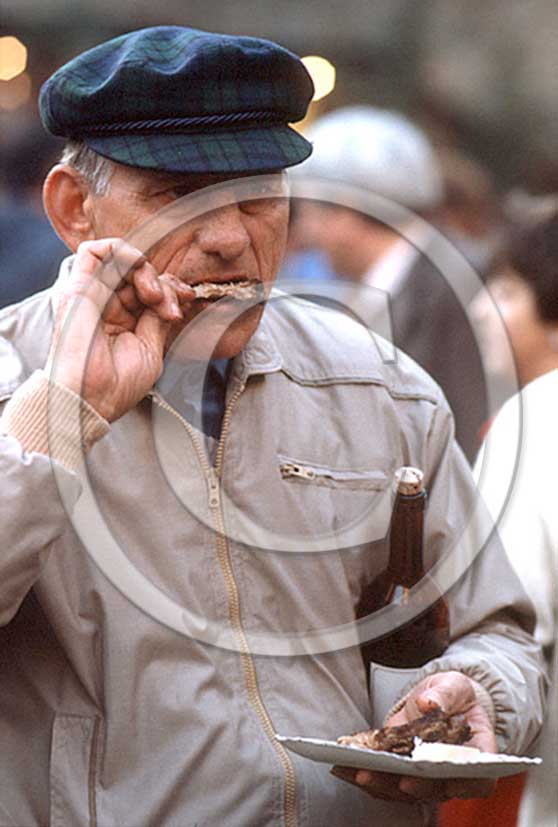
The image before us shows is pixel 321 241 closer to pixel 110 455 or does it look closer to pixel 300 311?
pixel 300 311

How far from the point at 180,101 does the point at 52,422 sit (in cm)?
63

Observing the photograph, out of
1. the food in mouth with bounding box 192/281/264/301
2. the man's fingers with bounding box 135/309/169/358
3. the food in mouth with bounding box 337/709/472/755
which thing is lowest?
the food in mouth with bounding box 337/709/472/755

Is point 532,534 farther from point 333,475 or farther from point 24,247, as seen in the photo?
point 24,247

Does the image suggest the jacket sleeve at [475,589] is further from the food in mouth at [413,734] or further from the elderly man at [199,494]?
the food in mouth at [413,734]

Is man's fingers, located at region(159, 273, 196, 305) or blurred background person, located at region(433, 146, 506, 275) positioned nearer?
man's fingers, located at region(159, 273, 196, 305)

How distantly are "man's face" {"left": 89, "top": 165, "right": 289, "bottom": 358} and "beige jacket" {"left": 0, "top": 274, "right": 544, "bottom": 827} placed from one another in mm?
93

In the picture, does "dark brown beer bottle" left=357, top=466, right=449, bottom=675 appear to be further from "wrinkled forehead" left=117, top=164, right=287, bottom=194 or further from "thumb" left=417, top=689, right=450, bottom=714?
"wrinkled forehead" left=117, top=164, right=287, bottom=194

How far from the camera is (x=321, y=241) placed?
4.10 m

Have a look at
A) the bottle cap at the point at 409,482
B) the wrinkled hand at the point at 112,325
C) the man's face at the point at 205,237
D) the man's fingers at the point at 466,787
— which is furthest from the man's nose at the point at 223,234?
the man's fingers at the point at 466,787

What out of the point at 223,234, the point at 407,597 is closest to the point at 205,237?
the point at 223,234

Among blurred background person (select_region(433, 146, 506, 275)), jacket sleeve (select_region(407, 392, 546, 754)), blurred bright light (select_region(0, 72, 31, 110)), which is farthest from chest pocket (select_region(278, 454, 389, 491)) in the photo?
blurred bright light (select_region(0, 72, 31, 110))

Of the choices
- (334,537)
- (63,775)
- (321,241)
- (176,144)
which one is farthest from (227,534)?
(321,241)

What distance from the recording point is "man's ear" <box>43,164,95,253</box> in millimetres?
2557

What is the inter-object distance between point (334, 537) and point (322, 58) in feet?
23.1
